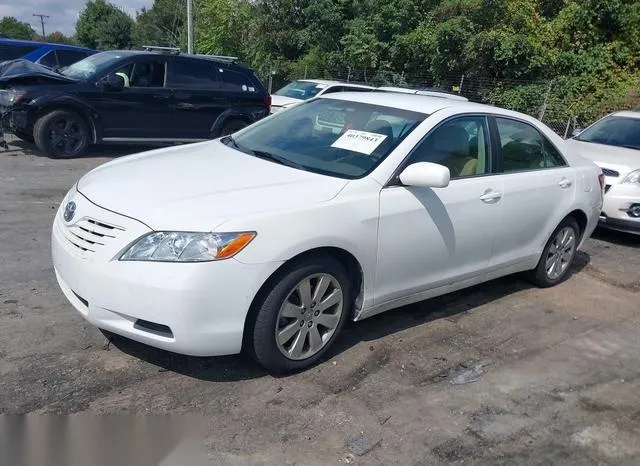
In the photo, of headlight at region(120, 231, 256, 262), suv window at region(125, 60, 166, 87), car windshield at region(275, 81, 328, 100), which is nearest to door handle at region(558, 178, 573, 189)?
headlight at region(120, 231, 256, 262)

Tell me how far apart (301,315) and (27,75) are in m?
7.71

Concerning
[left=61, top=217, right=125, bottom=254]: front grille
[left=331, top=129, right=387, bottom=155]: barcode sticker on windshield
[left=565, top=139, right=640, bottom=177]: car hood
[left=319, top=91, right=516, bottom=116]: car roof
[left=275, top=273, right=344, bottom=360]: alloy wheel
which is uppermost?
[left=319, top=91, right=516, bottom=116]: car roof

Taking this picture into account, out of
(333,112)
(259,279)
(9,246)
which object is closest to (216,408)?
(259,279)

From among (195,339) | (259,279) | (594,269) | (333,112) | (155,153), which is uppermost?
(333,112)

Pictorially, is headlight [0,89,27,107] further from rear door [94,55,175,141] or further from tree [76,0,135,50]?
tree [76,0,135,50]

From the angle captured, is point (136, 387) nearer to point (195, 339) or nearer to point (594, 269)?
point (195, 339)

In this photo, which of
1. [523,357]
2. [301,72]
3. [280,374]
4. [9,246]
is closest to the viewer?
[280,374]

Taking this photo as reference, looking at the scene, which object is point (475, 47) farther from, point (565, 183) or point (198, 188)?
point (198, 188)

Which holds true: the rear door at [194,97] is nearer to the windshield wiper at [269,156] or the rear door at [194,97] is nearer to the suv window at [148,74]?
the suv window at [148,74]

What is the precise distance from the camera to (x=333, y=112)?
4812 millimetres

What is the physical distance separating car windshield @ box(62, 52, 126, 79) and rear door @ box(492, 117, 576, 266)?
728 centimetres

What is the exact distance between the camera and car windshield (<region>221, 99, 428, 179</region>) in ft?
13.6

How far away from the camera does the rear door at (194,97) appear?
10.7m

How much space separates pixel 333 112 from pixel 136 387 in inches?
97.7
